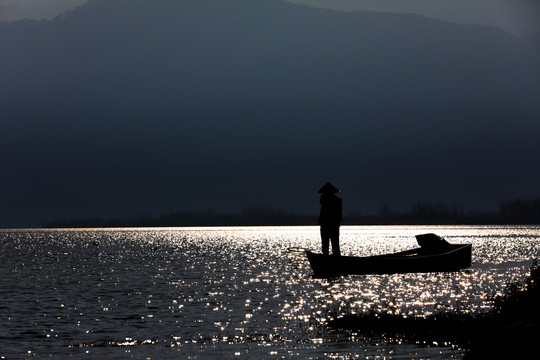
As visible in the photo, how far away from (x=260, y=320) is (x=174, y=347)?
616cm

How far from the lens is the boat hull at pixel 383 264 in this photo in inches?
1732

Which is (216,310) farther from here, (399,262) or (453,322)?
(399,262)

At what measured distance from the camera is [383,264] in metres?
45.2

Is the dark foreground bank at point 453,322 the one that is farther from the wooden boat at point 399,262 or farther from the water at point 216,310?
the wooden boat at point 399,262

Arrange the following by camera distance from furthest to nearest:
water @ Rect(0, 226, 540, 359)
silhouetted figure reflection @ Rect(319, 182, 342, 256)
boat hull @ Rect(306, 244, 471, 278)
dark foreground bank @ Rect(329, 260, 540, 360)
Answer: silhouetted figure reflection @ Rect(319, 182, 342, 256), boat hull @ Rect(306, 244, 471, 278), water @ Rect(0, 226, 540, 359), dark foreground bank @ Rect(329, 260, 540, 360)

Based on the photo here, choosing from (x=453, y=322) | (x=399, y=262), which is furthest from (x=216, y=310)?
(x=399, y=262)

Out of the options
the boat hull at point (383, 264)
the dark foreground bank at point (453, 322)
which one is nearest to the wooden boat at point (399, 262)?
the boat hull at point (383, 264)

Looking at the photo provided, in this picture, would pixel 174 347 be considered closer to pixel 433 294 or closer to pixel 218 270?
pixel 433 294

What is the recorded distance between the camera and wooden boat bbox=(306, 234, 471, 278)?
144ft

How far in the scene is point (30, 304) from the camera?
33.4 meters

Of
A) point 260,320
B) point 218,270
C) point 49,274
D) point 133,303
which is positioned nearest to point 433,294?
point 260,320

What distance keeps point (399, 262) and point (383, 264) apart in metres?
1.46

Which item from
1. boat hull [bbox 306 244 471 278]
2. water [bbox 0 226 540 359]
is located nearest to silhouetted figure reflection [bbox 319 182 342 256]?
boat hull [bbox 306 244 471 278]

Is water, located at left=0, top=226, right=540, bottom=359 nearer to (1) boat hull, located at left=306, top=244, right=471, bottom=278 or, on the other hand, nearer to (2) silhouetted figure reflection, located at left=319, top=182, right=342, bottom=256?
(1) boat hull, located at left=306, top=244, right=471, bottom=278
